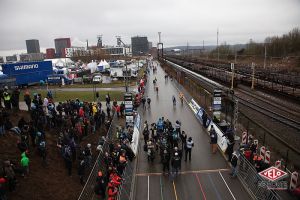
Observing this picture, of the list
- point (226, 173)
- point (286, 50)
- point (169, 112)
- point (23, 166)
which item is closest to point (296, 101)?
point (169, 112)

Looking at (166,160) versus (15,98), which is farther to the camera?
(15,98)

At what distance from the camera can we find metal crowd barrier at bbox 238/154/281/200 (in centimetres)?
1191

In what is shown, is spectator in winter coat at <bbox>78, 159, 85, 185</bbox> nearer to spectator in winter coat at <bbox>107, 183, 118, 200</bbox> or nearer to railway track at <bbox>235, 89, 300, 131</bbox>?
spectator in winter coat at <bbox>107, 183, 118, 200</bbox>

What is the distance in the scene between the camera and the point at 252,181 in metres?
13.6

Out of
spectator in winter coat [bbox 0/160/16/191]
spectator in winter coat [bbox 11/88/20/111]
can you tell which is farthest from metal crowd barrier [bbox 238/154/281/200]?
spectator in winter coat [bbox 11/88/20/111]

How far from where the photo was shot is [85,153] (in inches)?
587

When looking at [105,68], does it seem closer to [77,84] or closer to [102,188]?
[77,84]

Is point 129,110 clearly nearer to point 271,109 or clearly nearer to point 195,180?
point 195,180

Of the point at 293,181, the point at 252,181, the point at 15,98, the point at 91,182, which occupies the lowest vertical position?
the point at 252,181

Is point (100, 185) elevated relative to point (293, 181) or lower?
elevated

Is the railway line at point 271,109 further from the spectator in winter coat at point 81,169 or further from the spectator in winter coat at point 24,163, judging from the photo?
the spectator in winter coat at point 24,163

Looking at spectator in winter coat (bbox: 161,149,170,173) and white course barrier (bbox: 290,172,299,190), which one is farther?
spectator in winter coat (bbox: 161,149,170,173)

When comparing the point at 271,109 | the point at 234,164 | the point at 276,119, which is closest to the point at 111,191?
the point at 234,164

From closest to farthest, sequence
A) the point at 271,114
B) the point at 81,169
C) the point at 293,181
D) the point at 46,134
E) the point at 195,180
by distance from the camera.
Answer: the point at 293,181
the point at 81,169
the point at 195,180
the point at 46,134
the point at 271,114
